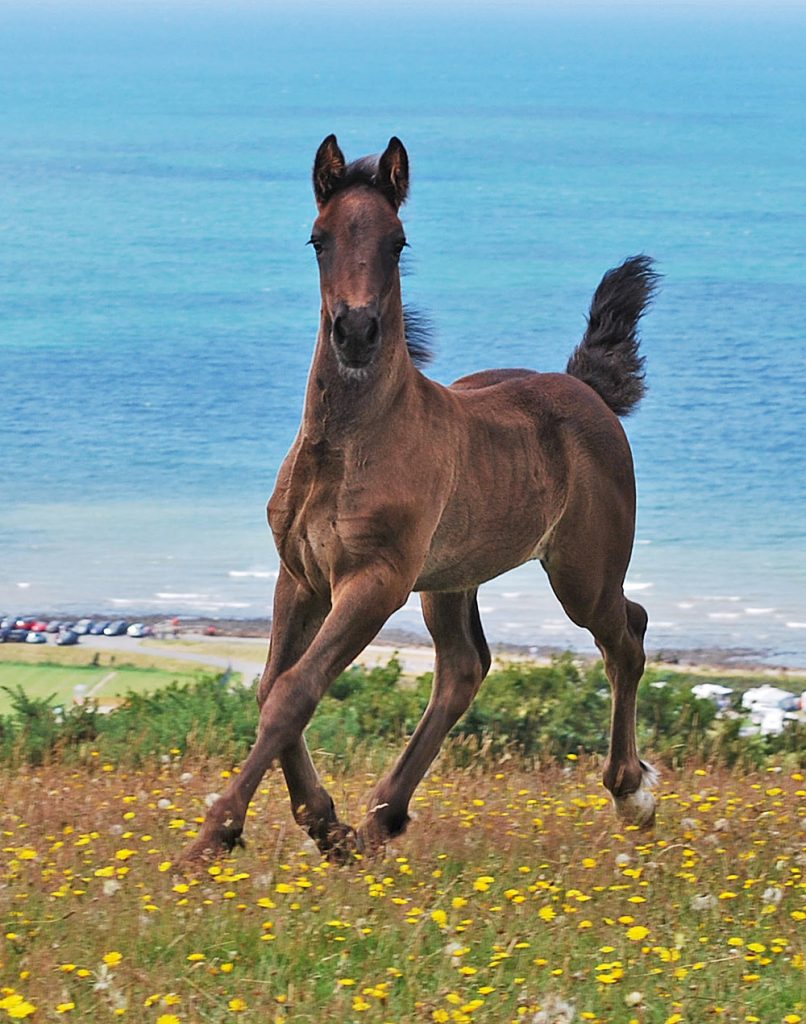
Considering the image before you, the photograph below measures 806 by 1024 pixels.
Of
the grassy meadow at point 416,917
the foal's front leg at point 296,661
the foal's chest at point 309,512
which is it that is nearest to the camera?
the grassy meadow at point 416,917

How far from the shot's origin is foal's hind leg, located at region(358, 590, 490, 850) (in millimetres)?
6906

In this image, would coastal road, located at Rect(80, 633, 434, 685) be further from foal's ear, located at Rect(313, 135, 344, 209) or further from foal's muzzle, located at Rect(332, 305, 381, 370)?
foal's muzzle, located at Rect(332, 305, 381, 370)

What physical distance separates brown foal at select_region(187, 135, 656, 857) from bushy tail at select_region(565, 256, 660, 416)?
11mm

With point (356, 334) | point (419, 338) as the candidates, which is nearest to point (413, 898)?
point (356, 334)

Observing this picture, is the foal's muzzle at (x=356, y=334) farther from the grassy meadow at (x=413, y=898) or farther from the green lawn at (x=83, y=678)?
the green lawn at (x=83, y=678)

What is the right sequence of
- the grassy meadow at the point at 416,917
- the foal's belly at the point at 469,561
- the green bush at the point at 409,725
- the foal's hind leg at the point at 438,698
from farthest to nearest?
the green bush at the point at 409,725 < the foal's hind leg at the point at 438,698 < the foal's belly at the point at 469,561 < the grassy meadow at the point at 416,917

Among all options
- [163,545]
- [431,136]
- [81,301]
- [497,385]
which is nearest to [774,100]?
[431,136]

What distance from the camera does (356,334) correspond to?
582 cm

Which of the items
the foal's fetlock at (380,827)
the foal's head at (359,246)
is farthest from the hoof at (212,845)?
the foal's head at (359,246)

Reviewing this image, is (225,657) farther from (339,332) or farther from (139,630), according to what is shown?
(339,332)

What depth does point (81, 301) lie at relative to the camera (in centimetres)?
Result: 5369

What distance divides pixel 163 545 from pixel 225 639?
7074 millimetres

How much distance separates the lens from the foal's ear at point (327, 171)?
20.1 feet

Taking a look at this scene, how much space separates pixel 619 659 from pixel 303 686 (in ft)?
6.81
